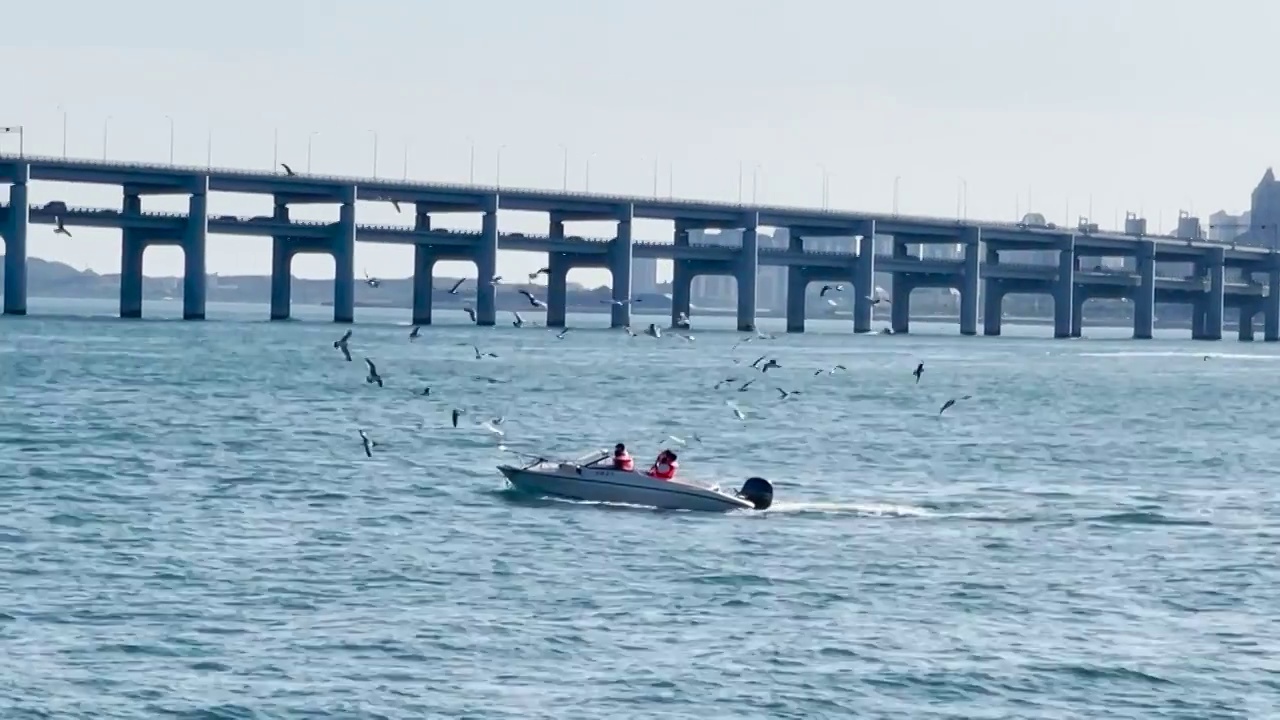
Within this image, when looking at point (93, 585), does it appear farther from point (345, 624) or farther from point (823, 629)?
point (823, 629)

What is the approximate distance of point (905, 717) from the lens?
3030 centimetres

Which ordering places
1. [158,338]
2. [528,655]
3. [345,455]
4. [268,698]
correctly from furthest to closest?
[158,338]
[345,455]
[528,655]
[268,698]

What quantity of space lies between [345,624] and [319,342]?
13037 centimetres

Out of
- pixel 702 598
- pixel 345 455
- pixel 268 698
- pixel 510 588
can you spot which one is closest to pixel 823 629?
pixel 702 598

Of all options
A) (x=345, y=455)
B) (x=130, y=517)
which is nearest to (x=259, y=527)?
(x=130, y=517)

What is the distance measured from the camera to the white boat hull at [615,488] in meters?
50.9

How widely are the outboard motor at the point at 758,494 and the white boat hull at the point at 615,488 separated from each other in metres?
A: 0.10

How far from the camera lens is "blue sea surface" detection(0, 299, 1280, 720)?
103ft

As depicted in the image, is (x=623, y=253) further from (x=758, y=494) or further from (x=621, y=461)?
(x=758, y=494)

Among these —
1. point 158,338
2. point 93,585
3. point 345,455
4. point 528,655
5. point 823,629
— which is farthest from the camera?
point 158,338

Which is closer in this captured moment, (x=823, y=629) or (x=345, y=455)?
(x=823, y=629)

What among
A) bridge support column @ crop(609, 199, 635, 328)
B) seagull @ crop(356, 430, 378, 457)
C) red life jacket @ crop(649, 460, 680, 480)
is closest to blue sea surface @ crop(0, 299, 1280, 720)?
seagull @ crop(356, 430, 378, 457)

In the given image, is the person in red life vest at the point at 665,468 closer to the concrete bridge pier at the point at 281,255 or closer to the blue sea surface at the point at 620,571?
the blue sea surface at the point at 620,571

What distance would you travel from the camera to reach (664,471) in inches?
2029
